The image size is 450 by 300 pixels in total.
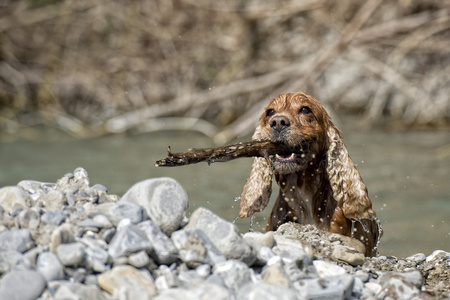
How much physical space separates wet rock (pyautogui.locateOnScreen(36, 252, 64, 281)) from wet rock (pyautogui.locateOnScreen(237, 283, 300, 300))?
0.75m

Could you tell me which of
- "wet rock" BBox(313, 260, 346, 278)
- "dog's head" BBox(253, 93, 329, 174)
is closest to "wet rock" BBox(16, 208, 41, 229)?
"wet rock" BBox(313, 260, 346, 278)

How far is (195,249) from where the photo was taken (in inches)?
115

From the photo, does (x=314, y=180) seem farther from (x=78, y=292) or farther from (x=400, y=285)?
(x=78, y=292)

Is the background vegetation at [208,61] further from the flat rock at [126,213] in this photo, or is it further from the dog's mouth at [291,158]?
the flat rock at [126,213]

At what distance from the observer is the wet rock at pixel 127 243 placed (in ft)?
9.26

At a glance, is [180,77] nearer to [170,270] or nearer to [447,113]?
[447,113]

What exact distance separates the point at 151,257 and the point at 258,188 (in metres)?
1.94

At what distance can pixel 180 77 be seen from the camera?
41.0 ft

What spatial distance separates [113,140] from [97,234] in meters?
8.21

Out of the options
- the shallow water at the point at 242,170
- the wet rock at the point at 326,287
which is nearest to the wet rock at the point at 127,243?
the wet rock at the point at 326,287

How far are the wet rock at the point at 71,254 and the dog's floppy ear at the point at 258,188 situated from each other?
2.11m

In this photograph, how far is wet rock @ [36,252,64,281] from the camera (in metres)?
2.70

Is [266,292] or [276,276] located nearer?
[266,292]

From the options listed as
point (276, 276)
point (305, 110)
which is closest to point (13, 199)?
point (276, 276)
